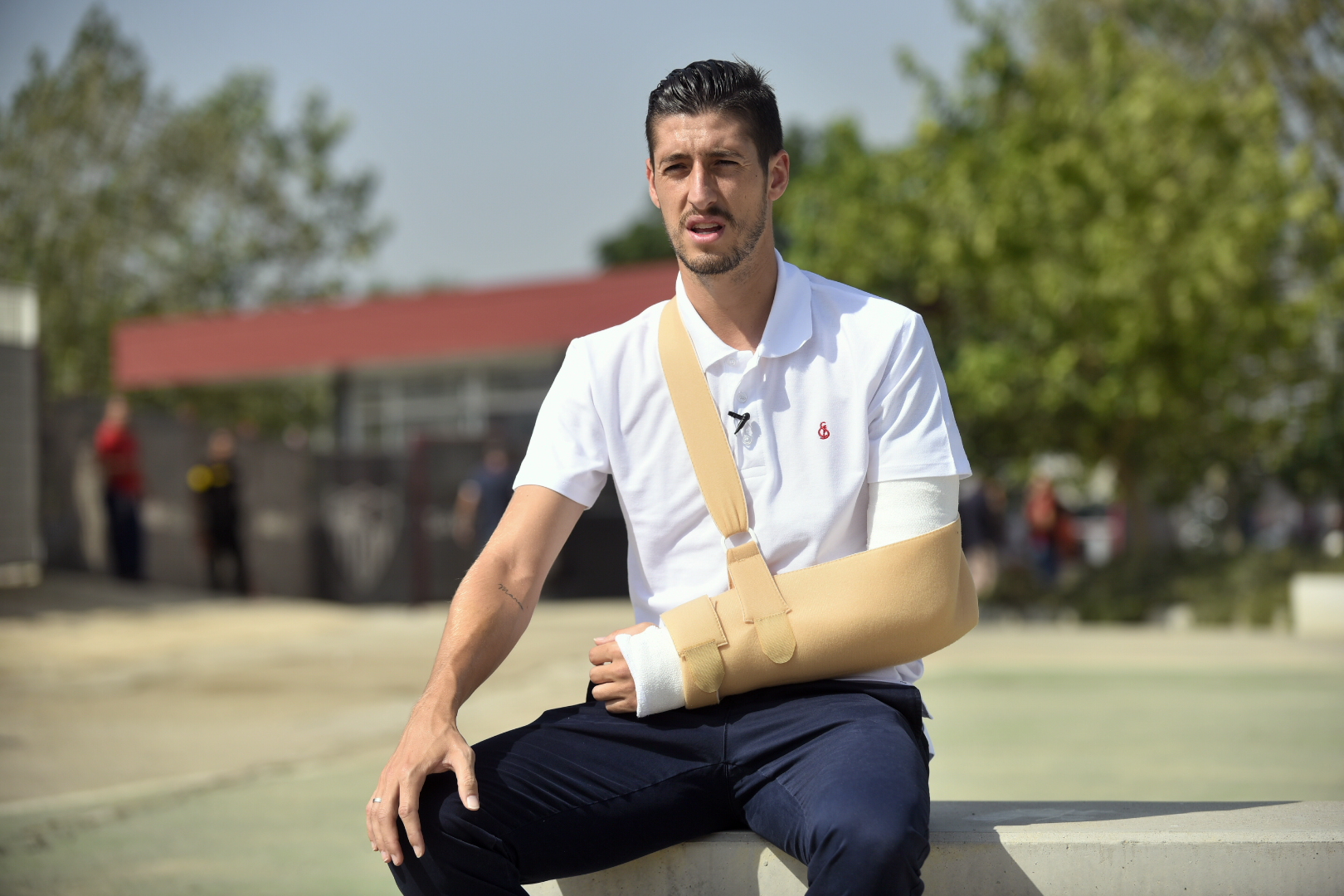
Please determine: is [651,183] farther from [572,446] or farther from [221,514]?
[221,514]

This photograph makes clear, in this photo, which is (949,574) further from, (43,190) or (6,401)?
(43,190)

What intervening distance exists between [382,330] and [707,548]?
67.0 ft

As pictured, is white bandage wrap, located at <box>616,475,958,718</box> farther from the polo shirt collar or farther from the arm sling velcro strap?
the polo shirt collar

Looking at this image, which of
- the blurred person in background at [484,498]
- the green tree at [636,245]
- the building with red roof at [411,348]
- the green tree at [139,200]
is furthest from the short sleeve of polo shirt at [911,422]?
the green tree at [636,245]

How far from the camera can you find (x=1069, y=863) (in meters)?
2.56

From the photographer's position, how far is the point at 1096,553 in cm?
3136

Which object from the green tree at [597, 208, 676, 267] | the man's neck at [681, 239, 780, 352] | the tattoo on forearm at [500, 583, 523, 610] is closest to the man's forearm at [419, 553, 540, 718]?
the tattoo on forearm at [500, 583, 523, 610]

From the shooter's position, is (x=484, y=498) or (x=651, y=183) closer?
(x=651, y=183)

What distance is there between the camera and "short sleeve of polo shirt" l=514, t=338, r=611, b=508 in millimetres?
2734

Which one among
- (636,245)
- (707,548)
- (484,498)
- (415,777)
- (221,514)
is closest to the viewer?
(415,777)

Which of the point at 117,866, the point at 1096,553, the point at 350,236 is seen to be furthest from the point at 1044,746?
the point at 350,236

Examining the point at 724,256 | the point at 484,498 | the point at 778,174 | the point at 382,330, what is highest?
the point at 382,330

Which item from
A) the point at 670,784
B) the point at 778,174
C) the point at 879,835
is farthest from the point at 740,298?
the point at 879,835

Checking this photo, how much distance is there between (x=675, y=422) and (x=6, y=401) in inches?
640
